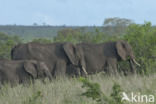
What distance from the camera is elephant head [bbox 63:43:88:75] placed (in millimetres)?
16500

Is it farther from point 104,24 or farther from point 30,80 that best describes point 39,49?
point 104,24

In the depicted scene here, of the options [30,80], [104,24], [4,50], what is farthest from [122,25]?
[30,80]

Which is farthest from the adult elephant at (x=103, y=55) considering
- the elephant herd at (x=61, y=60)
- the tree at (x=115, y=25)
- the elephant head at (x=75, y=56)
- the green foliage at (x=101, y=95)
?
the tree at (x=115, y=25)

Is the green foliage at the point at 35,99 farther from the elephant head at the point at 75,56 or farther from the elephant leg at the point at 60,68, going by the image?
the elephant head at the point at 75,56

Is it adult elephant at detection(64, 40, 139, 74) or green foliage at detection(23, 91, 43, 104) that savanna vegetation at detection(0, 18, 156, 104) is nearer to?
green foliage at detection(23, 91, 43, 104)

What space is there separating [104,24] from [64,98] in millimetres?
43147

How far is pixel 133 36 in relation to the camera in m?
17.9

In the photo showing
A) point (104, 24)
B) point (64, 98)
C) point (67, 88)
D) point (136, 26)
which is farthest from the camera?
point (104, 24)

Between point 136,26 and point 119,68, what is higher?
point 136,26

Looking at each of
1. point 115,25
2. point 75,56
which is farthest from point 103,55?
point 115,25

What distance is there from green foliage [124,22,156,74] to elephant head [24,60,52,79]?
398 centimetres

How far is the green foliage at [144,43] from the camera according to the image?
1709 cm

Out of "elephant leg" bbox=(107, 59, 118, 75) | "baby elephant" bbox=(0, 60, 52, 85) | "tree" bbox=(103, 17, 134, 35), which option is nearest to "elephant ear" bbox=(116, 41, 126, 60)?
"elephant leg" bbox=(107, 59, 118, 75)

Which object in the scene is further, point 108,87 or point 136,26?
point 136,26
